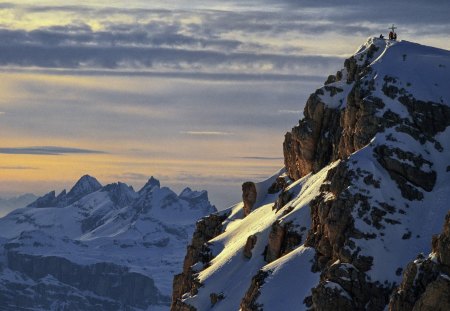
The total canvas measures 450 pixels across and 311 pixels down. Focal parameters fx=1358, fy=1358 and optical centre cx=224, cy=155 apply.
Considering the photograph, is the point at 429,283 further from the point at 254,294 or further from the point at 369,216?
the point at 254,294

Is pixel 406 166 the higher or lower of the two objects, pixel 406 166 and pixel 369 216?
the higher

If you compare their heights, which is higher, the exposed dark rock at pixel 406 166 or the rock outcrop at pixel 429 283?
the exposed dark rock at pixel 406 166

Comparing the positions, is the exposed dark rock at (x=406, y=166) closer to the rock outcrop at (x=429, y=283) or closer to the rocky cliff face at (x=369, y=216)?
the rocky cliff face at (x=369, y=216)

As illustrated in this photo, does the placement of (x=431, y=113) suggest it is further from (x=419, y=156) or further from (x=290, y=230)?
(x=290, y=230)

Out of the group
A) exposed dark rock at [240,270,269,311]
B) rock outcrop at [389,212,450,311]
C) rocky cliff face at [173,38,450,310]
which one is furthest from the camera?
exposed dark rock at [240,270,269,311]

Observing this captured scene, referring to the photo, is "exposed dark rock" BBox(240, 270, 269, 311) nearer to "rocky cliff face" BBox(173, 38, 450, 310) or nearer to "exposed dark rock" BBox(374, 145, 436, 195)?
"rocky cliff face" BBox(173, 38, 450, 310)

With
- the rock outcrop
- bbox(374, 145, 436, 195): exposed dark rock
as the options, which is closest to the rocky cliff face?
bbox(374, 145, 436, 195): exposed dark rock

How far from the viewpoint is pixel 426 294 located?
137 metres

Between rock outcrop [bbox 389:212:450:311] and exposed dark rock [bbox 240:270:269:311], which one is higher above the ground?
rock outcrop [bbox 389:212:450:311]

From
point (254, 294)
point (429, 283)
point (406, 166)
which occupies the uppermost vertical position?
point (406, 166)

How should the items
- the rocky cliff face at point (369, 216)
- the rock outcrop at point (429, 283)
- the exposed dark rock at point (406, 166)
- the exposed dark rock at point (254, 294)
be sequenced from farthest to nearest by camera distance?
the exposed dark rock at point (406, 166)
the exposed dark rock at point (254, 294)
the rocky cliff face at point (369, 216)
the rock outcrop at point (429, 283)

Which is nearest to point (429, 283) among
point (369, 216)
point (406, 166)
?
point (369, 216)

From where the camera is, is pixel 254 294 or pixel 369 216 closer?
pixel 369 216

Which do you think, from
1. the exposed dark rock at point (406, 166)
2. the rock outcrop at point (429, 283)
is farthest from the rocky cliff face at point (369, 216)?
the rock outcrop at point (429, 283)
